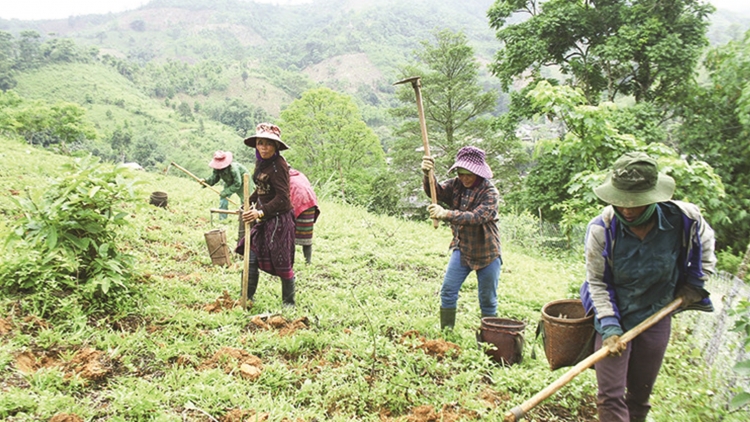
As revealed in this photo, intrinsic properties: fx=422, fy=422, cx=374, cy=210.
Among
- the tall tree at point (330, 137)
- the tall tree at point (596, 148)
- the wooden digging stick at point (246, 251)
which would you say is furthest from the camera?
the tall tree at point (330, 137)

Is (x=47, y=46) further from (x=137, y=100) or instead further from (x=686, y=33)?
(x=686, y=33)

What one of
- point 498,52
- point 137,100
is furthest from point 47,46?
point 498,52

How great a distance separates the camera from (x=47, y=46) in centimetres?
8531

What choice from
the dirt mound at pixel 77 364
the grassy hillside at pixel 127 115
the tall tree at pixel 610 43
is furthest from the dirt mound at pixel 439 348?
the grassy hillside at pixel 127 115

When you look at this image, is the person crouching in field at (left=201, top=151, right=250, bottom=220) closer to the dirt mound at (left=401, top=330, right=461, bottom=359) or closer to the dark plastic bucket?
the dark plastic bucket

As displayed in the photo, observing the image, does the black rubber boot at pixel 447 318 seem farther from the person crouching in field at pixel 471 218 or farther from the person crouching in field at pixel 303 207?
the person crouching in field at pixel 303 207

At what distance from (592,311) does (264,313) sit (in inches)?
120

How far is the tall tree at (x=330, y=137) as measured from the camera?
2809cm

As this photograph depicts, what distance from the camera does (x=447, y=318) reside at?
166 inches

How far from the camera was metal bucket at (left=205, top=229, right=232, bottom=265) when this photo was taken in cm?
582

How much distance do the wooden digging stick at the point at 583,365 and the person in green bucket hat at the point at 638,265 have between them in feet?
0.13

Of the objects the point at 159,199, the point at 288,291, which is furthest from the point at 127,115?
the point at 288,291

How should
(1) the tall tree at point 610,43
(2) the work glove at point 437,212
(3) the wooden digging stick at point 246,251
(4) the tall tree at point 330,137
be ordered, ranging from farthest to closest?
A: (4) the tall tree at point 330,137, (1) the tall tree at point 610,43, (3) the wooden digging stick at point 246,251, (2) the work glove at point 437,212

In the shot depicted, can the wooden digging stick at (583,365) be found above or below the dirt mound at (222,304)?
above
